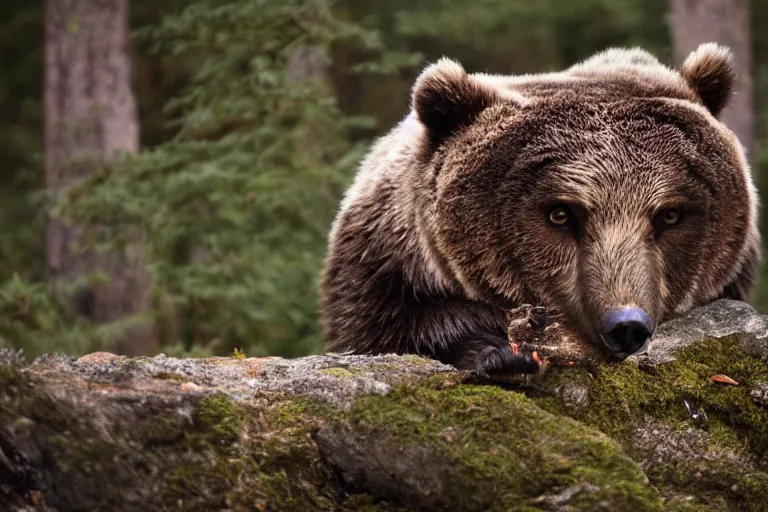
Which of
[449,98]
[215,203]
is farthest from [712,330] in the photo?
[215,203]

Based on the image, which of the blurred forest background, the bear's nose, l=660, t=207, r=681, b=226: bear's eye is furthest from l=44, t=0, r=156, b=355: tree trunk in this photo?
the bear's nose

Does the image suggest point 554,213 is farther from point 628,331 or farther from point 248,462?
point 248,462

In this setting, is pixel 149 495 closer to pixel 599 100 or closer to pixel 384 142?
pixel 599 100

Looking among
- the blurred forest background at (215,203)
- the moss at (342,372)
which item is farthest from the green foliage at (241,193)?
the moss at (342,372)

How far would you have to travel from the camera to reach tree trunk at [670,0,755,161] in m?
11.3

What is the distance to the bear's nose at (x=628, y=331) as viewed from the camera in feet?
10.4

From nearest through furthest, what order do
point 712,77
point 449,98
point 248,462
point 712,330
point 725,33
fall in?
1. point 248,462
2. point 712,330
3. point 449,98
4. point 712,77
5. point 725,33

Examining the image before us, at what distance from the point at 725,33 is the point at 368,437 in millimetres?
10336

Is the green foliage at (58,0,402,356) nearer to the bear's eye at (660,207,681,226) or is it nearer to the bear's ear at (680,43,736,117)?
the bear's ear at (680,43,736,117)

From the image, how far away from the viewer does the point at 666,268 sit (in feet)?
12.4

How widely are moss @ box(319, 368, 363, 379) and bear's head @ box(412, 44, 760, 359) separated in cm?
95

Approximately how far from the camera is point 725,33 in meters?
11.5

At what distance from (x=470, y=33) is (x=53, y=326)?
8.32 m

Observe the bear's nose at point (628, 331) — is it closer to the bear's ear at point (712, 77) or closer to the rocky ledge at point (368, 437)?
the rocky ledge at point (368, 437)
